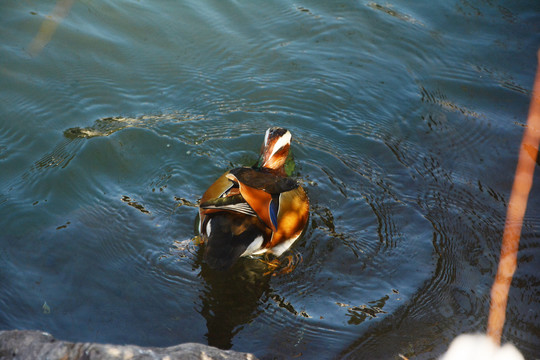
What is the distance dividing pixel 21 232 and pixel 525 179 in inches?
198

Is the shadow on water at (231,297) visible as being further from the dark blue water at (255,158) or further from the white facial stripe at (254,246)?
the white facial stripe at (254,246)

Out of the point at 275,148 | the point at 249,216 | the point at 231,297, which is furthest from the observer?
the point at 275,148

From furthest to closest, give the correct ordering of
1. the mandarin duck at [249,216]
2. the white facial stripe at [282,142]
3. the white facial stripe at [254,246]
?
the white facial stripe at [282,142]
the white facial stripe at [254,246]
the mandarin duck at [249,216]

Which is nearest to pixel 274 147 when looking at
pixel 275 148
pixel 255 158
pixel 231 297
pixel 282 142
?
pixel 275 148

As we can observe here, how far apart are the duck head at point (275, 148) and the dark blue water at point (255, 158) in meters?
0.27

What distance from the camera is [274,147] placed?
553 cm

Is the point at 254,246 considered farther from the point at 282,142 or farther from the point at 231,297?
the point at 282,142

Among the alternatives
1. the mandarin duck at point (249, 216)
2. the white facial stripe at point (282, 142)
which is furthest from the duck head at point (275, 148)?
the mandarin duck at point (249, 216)

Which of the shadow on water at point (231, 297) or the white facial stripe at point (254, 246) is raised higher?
the white facial stripe at point (254, 246)

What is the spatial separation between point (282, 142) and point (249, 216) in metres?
1.28

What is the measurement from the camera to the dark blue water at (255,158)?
13.1 feet

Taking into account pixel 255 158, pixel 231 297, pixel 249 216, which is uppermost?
pixel 249 216

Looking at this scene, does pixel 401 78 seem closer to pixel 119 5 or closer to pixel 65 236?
pixel 119 5

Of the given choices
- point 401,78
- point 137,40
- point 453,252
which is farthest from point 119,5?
point 453,252
